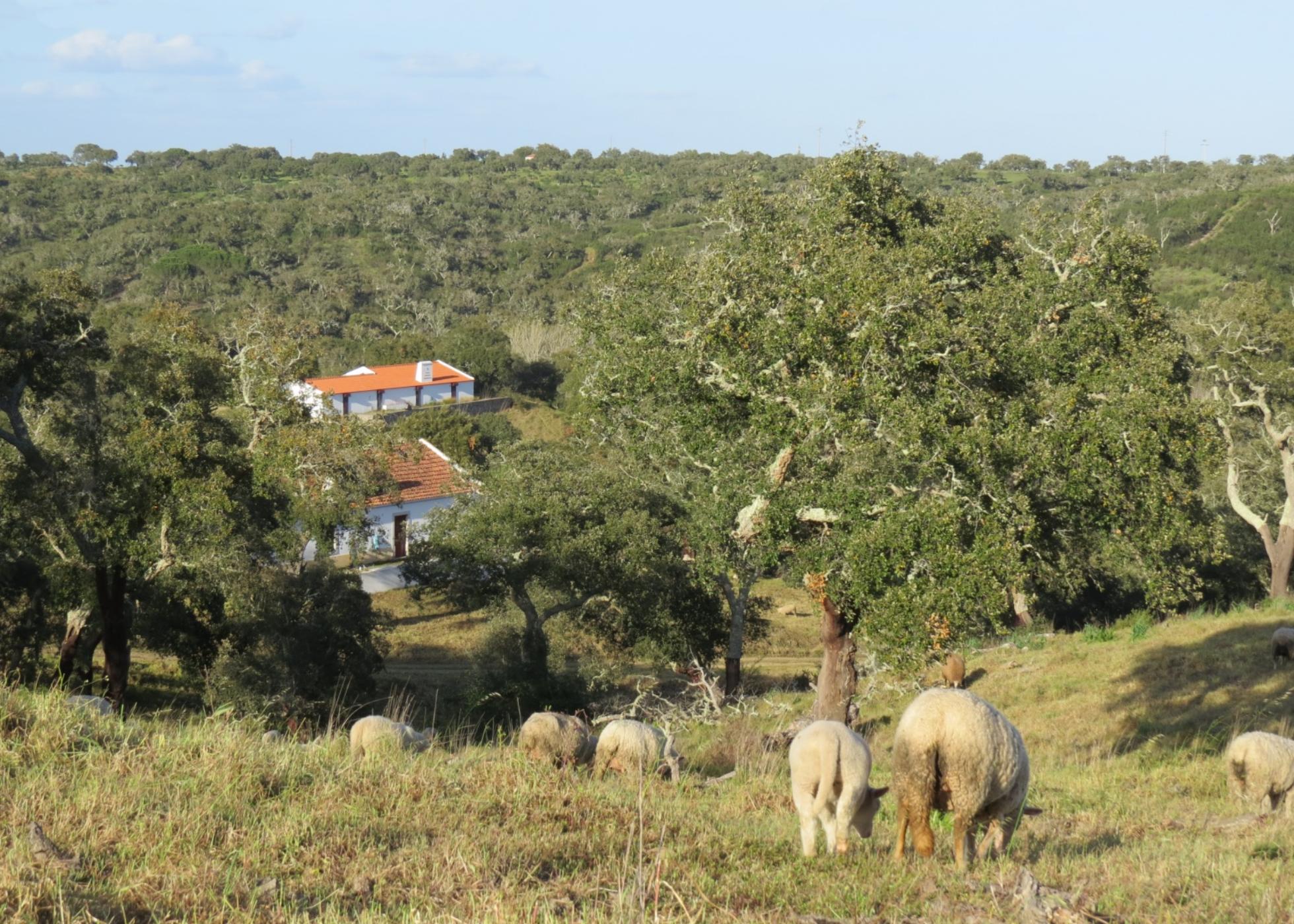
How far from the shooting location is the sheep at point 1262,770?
10102 mm

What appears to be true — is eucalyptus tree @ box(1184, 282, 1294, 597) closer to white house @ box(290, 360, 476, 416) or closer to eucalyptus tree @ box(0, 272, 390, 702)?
eucalyptus tree @ box(0, 272, 390, 702)


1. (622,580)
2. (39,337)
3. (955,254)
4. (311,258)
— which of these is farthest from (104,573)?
(311,258)

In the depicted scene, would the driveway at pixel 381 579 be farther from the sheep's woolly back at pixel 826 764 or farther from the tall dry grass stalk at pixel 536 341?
the sheep's woolly back at pixel 826 764

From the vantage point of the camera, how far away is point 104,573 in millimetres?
19984

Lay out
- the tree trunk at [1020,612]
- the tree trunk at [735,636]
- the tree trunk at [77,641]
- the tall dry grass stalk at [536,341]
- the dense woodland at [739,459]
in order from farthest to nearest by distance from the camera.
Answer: the tall dry grass stalk at [536,341] → the tree trunk at [1020,612] → the tree trunk at [735,636] → the tree trunk at [77,641] → the dense woodland at [739,459]

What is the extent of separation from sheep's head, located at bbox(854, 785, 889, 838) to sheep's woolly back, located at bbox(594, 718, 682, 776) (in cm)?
258

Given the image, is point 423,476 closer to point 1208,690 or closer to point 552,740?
point 1208,690

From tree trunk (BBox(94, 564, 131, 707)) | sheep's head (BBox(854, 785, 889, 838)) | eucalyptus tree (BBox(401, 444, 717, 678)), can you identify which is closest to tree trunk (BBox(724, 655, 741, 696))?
eucalyptus tree (BBox(401, 444, 717, 678))

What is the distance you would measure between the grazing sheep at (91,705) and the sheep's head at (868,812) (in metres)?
5.68

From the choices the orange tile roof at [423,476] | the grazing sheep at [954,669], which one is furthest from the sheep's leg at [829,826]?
the orange tile roof at [423,476]

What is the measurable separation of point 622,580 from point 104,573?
10234 mm

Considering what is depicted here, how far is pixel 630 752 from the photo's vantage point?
9.72m

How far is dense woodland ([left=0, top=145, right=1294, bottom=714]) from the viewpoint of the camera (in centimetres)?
1330

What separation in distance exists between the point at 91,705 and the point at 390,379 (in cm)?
6067
